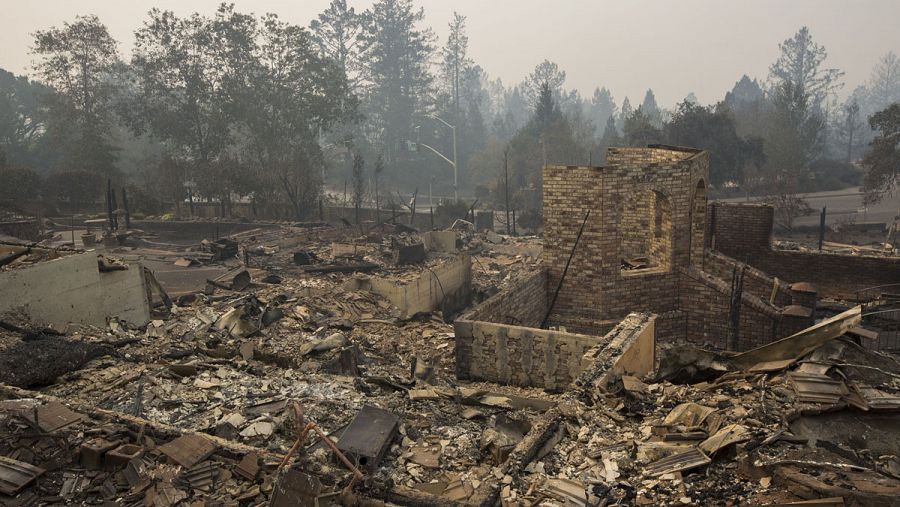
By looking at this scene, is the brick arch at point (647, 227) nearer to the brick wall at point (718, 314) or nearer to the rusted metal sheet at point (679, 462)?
the brick wall at point (718, 314)

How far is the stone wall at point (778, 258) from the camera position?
15.5 meters

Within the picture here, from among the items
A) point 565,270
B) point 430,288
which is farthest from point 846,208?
point 565,270

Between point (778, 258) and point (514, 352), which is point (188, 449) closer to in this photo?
point (514, 352)

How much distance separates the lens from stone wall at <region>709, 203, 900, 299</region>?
1549cm

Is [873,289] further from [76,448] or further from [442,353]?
[76,448]

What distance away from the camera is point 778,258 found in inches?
626

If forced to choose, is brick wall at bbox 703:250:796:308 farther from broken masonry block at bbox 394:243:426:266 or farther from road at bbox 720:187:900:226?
road at bbox 720:187:900:226

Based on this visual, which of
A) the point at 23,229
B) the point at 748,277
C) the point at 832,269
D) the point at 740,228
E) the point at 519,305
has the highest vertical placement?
the point at 740,228

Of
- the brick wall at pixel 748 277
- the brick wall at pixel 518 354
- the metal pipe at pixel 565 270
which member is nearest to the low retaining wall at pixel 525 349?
the brick wall at pixel 518 354

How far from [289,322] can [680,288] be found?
775 centimetres

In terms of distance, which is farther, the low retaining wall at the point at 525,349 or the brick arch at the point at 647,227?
the brick arch at the point at 647,227

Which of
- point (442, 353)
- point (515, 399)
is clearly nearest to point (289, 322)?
point (442, 353)

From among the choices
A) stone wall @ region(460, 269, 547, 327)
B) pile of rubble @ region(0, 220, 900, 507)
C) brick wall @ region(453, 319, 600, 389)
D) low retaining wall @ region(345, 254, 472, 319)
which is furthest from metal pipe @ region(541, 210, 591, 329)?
low retaining wall @ region(345, 254, 472, 319)


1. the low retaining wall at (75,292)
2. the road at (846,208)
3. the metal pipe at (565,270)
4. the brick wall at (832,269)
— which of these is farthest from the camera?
the road at (846,208)
